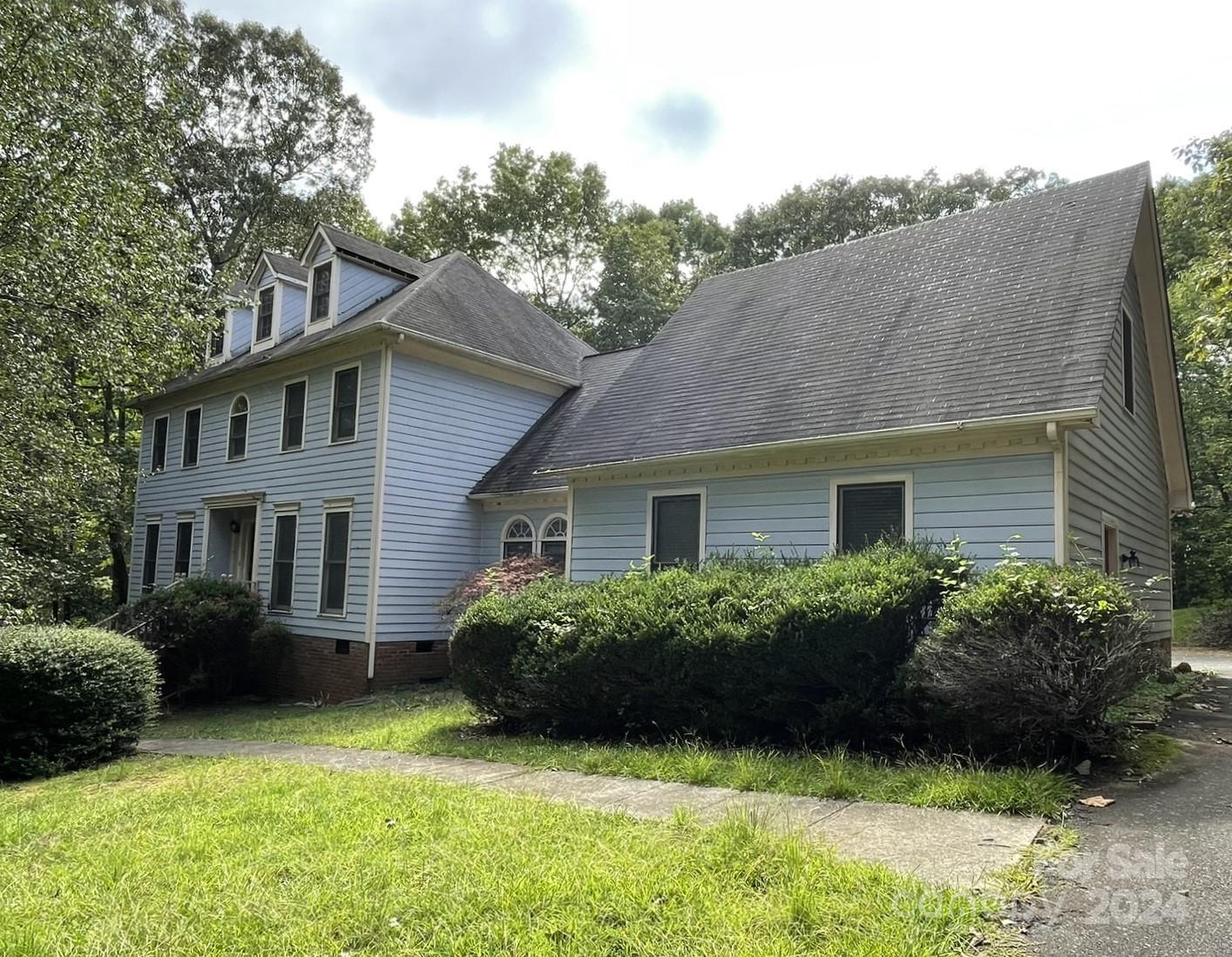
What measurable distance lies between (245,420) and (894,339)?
14.5 meters

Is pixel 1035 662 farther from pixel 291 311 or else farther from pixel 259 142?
pixel 259 142

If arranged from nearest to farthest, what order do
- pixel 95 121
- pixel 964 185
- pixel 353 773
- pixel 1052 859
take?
pixel 1052 859, pixel 353 773, pixel 95 121, pixel 964 185

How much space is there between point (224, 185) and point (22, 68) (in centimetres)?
1741

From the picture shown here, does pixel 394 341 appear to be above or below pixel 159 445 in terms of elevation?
above

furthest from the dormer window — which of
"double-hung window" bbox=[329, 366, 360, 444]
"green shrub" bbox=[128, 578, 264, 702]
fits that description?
"green shrub" bbox=[128, 578, 264, 702]

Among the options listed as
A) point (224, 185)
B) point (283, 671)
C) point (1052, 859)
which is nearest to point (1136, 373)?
point (1052, 859)

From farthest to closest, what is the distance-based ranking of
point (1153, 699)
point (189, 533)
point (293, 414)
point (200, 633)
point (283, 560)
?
point (189, 533) → point (293, 414) → point (283, 560) → point (200, 633) → point (1153, 699)

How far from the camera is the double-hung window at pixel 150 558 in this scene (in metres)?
21.2

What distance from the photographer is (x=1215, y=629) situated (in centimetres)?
2306

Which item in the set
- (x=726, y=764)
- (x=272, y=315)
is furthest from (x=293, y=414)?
(x=726, y=764)

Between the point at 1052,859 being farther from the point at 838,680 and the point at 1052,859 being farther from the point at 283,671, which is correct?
the point at 283,671

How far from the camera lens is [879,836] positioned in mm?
4621

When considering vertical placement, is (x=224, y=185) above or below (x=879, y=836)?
above

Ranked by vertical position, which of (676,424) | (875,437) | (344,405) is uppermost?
(344,405)
